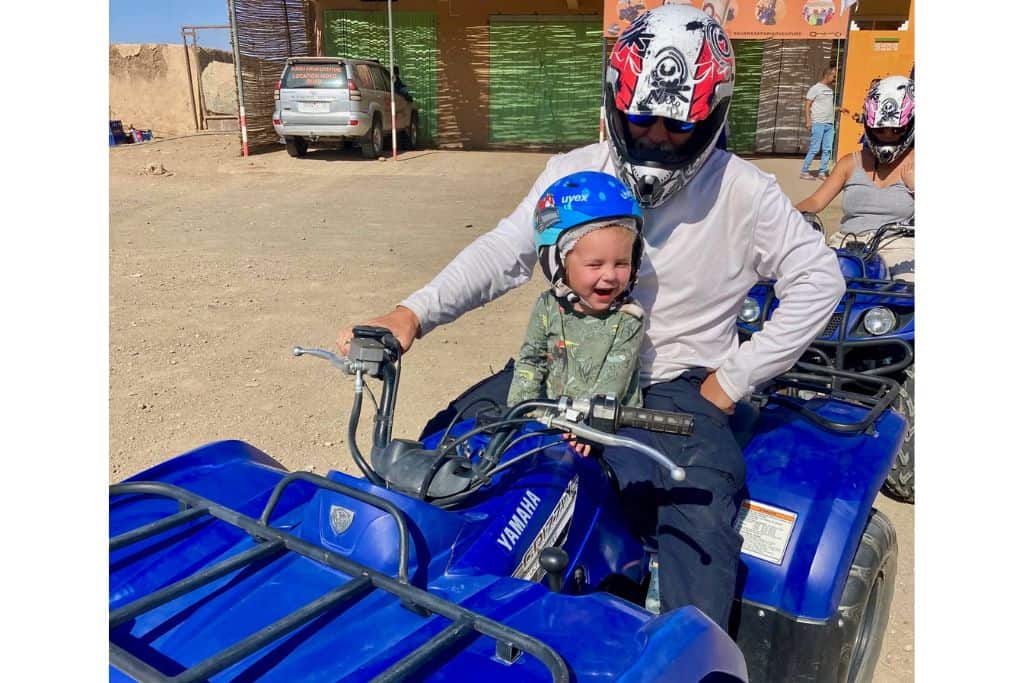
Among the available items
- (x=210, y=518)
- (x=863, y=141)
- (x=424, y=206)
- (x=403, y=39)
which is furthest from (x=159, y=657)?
(x=403, y=39)

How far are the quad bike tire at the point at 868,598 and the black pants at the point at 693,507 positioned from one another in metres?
0.45

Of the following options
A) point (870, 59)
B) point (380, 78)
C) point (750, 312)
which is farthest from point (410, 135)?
point (750, 312)

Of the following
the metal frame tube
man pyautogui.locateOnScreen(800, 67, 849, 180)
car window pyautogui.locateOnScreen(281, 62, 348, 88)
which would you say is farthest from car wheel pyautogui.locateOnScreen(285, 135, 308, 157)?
man pyautogui.locateOnScreen(800, 67, 849, 180)

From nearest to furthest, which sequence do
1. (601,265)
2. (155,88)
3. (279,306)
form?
(601,265) → (279,306) → (155,88)

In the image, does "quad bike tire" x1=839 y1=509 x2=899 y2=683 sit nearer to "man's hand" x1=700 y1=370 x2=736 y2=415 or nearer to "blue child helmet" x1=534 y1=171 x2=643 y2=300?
"man's hand" x1=700 y1=370 x2=736 y2=415

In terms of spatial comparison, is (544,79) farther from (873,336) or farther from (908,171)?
(873,336)

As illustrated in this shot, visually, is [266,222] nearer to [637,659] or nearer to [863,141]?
[863,141]

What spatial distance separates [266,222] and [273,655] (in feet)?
31.8

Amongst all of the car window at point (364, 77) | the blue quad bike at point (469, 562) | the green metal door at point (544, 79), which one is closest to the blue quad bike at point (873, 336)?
the blue quad bike at point (469, 562)

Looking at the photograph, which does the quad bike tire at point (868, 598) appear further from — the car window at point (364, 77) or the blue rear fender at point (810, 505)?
the car window at point (364, 77)

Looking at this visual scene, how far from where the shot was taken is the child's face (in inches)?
83.6

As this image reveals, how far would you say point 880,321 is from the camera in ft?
14.3

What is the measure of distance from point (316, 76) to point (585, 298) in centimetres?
1529

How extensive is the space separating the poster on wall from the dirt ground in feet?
9.70
